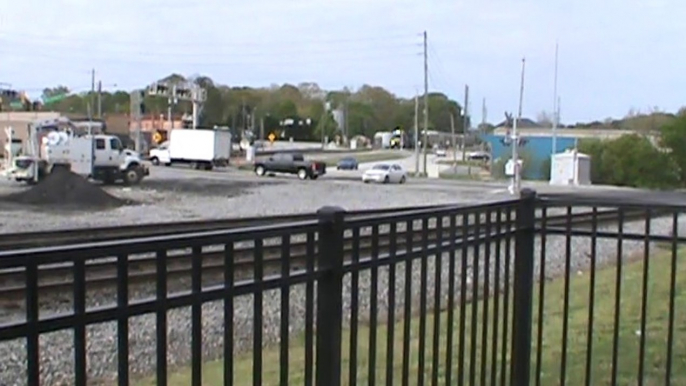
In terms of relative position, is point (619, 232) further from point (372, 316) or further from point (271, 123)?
point (271, 123)

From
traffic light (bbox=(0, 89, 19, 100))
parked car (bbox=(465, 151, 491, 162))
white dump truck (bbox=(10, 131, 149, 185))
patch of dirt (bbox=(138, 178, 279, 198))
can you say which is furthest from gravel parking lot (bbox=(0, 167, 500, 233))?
traffic light (bbox=(0, 89, 19, 100))

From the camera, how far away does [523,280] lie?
202 inches

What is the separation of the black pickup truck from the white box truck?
569 centimetres

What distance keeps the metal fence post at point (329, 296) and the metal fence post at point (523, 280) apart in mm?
1911

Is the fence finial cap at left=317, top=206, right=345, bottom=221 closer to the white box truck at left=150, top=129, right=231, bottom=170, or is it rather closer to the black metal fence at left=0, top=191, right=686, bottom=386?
the black metal fence at left=0, top=191, right=686, bottom=386

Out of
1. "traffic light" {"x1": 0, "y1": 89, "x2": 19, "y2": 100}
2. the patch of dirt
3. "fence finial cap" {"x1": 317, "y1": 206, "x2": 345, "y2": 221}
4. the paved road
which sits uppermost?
Answer: "traffic light" {"x1": 0, "y1": 89, "x2": 19, "y2": 100}

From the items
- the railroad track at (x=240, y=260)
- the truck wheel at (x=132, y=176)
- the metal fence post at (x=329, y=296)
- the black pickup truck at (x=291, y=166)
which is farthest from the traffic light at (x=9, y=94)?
the metal fence post at (x=329, y=296)

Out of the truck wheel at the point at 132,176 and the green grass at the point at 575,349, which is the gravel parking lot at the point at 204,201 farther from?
the green grass at the point at 575,349

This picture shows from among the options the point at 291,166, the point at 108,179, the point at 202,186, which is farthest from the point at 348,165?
the point at 202,186

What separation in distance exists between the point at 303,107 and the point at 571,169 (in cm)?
8425

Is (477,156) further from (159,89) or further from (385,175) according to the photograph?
(385,175)

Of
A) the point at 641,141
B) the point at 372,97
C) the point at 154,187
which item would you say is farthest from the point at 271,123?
the point at 154,187

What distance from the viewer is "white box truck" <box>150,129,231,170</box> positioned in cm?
6631

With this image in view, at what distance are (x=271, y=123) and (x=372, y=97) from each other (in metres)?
19.7
